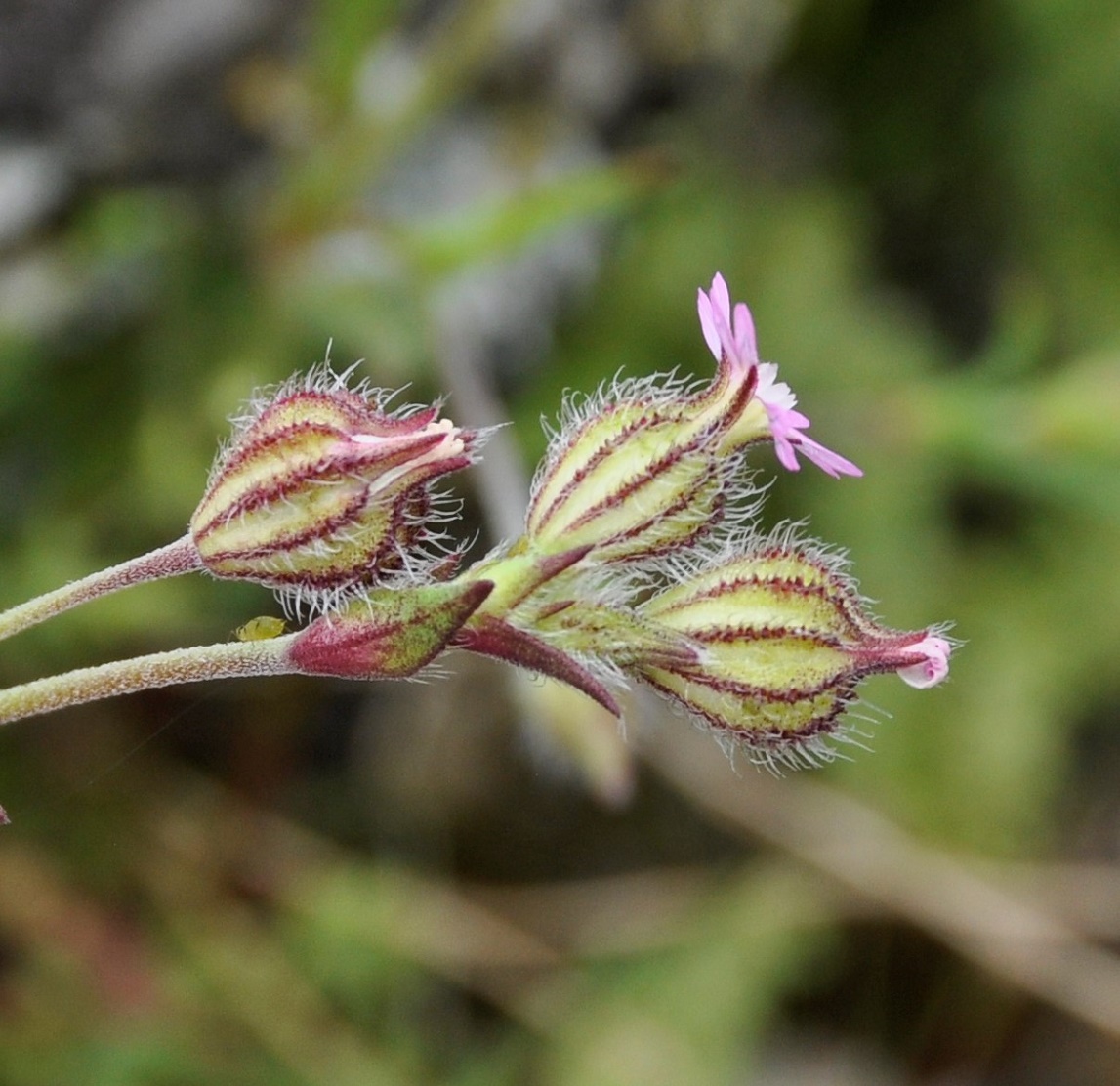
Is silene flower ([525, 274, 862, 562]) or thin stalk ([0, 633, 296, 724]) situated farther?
silene flower ([525, 274, 862, 562])

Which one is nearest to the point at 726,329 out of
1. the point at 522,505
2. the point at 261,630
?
the point at 261,630

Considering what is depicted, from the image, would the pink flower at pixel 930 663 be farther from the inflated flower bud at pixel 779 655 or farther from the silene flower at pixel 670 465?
the silene flower at pixel 670 465

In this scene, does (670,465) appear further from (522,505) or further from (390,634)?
(522,505)

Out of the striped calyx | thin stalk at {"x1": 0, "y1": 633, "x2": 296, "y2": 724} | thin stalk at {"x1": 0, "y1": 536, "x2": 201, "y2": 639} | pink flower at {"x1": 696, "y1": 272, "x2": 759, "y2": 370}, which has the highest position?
pink flower at {"x1": 696, "y1": 272, "x2": 759, "y2": 370}

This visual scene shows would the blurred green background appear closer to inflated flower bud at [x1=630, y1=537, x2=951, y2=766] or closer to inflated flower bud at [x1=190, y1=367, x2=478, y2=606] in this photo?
inflated flower bud at [x1=630, y1=537, x2=951, y2=766]

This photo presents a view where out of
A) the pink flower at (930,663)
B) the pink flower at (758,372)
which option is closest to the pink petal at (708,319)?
the pink flower at (758,372)

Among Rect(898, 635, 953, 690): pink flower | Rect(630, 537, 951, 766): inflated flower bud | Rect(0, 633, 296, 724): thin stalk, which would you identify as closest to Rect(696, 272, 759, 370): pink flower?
Rect(630, 537, 951, 766): inflated flower bud

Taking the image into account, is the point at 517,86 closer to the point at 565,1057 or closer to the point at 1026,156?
the point at 1026,156
